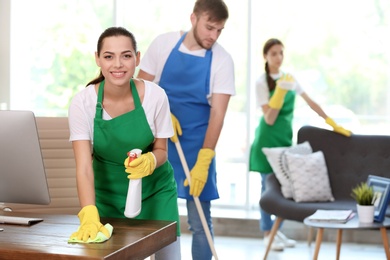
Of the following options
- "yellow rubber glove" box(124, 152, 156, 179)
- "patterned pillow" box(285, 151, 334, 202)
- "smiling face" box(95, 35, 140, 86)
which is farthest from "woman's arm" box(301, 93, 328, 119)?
"yellow rubber glove" box(124, 152, 156, 179)

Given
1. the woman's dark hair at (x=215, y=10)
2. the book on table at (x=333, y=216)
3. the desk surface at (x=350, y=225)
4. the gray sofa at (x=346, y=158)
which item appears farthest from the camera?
the gray sofa at (x=346, y=158)

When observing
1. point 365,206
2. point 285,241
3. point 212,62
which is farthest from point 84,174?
point 285,241

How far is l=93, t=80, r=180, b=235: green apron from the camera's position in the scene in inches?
110

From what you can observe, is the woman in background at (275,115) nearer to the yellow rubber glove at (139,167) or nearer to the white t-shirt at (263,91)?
the white t-shirt at (263,91)

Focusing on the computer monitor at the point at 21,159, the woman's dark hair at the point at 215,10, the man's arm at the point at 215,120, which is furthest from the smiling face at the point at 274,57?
the computer monitor at the point at 21,159

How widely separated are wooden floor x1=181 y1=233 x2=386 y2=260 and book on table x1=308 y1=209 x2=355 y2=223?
0.65m

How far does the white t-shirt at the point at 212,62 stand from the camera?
149 inches

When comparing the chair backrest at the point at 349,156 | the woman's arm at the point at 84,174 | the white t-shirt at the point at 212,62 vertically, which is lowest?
the chair backrest at the point at 349,156

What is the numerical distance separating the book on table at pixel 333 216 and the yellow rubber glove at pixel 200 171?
36.2 inches

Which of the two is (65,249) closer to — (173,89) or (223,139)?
(173,89)

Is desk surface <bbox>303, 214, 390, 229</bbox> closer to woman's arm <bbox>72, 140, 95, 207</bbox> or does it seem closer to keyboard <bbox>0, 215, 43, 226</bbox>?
woman's arm <bbox>72, 140, 95, 207</bbox>

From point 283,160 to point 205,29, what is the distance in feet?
5.28

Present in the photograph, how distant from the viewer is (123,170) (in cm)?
287

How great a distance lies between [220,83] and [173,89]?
0.26 meters
